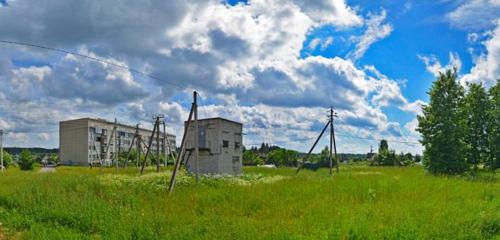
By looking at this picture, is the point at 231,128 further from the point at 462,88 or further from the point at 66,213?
the point at 66,213

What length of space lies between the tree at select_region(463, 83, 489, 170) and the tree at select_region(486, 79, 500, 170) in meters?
0.40

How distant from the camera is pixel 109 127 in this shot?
365 feet

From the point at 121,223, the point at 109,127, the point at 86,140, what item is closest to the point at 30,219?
the point at 121,223

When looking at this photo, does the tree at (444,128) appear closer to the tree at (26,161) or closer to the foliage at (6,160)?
the tree at (26,161)

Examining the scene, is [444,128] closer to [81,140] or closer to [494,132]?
[494,132]

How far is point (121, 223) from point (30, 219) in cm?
371

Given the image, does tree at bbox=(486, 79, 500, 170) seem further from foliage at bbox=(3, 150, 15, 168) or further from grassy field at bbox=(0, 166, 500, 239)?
foliage at bbox=(3, 150, 15, 168)

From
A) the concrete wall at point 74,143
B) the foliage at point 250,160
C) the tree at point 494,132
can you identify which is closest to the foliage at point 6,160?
the concrete wall at point 74,143

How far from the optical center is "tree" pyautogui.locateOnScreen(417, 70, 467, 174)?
106ft

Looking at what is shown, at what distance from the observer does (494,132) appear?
35.9 m

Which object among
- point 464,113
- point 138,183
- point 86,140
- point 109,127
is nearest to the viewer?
point 138,183

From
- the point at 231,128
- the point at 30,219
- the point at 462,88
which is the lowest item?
the point at 30,219

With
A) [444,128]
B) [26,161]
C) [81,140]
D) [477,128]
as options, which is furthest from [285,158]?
[444,128]

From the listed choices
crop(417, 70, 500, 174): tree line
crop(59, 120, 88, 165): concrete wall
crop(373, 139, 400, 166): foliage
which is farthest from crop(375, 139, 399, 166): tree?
crop(59, 120, 88, 165): concrete wall
